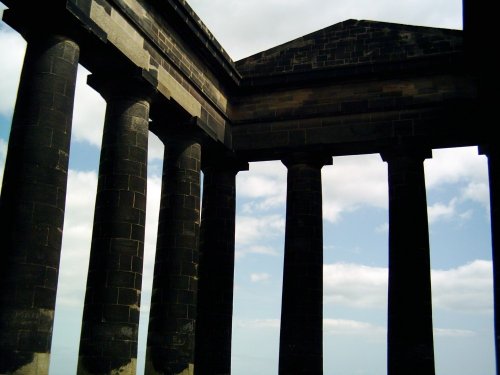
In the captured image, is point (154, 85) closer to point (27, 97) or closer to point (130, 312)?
point (27, 97)

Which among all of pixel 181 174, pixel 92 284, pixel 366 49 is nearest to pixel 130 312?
pixel 92 284

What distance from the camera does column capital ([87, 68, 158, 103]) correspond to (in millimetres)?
23625

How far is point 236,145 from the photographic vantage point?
104 ft

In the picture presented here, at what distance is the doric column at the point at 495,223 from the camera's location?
2415 centimetres

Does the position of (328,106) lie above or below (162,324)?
above

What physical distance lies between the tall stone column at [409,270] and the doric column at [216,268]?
7.45m

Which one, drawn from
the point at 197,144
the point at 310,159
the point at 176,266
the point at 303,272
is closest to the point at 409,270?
the point at 303,272

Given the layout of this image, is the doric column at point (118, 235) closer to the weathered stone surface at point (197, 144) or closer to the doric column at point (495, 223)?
the weathered stone surface at point (197, 144)

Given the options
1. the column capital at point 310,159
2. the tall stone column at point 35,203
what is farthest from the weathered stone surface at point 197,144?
the column capital at point 310,159

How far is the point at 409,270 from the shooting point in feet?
88.8

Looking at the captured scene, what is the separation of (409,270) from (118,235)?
12428 mm

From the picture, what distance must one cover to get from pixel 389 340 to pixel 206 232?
31.9 ft

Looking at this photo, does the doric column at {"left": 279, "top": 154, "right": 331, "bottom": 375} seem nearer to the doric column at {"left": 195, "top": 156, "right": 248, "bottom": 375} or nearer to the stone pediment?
the doric column at {"left": 195, "top": 156, "right": 248, "bottom": 375}

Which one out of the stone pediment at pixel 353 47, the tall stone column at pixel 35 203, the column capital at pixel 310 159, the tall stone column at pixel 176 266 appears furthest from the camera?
the column capital at pixel 310 159
